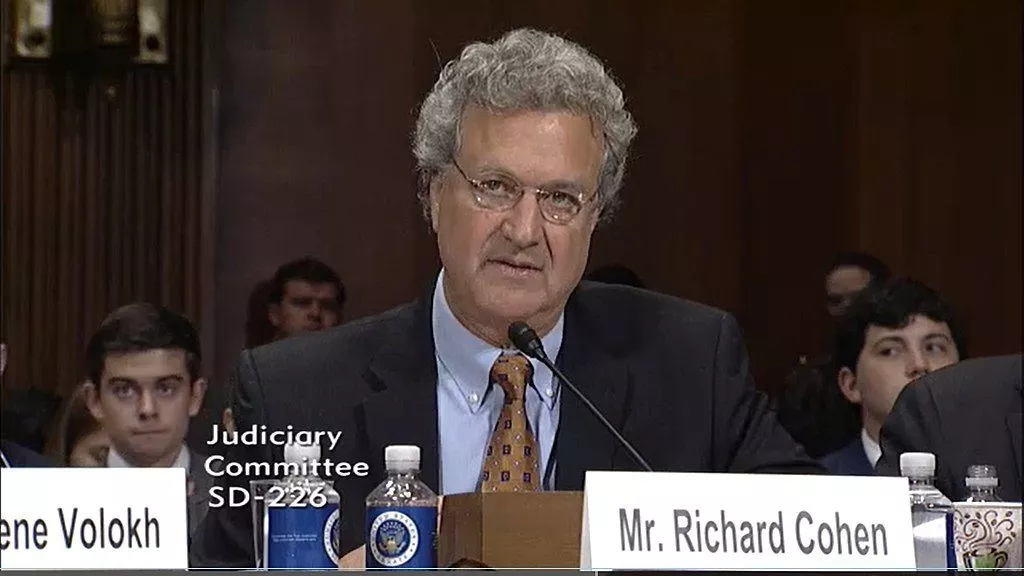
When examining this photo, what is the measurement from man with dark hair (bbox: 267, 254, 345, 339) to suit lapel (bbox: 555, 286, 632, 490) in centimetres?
46

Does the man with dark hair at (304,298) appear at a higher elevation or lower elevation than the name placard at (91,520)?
higher

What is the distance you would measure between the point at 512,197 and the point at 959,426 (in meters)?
1.03

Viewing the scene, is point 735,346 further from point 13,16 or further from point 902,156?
point 13,16

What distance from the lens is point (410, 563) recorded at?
7.93 ft

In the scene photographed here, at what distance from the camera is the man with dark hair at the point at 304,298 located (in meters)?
3.34

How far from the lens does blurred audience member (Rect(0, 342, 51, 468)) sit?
10.7ft

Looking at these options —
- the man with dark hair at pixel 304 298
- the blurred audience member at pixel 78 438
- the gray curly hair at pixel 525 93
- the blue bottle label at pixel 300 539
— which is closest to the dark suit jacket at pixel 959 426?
the gray curly hair at pixel 525 93

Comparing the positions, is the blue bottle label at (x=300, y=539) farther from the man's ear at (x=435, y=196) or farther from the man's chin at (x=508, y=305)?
the man's ear at (x=435, y=196)

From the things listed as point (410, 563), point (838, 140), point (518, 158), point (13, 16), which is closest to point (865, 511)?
point (410, 563)

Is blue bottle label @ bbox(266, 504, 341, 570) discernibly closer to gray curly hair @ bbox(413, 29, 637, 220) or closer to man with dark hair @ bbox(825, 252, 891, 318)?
gray curly hair @ bbox(413, 29, 637, 220)

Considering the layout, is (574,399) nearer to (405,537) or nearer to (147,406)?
(405,537)

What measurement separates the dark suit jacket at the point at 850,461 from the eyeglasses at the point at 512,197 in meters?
0.80

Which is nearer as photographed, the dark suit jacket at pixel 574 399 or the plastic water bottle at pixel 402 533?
the plastic water bottle at pixel 402 533

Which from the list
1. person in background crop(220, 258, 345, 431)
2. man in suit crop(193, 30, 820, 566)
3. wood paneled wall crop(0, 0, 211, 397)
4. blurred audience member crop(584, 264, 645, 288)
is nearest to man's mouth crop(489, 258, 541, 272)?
man in suit crop(193, 30, 820, 566)
